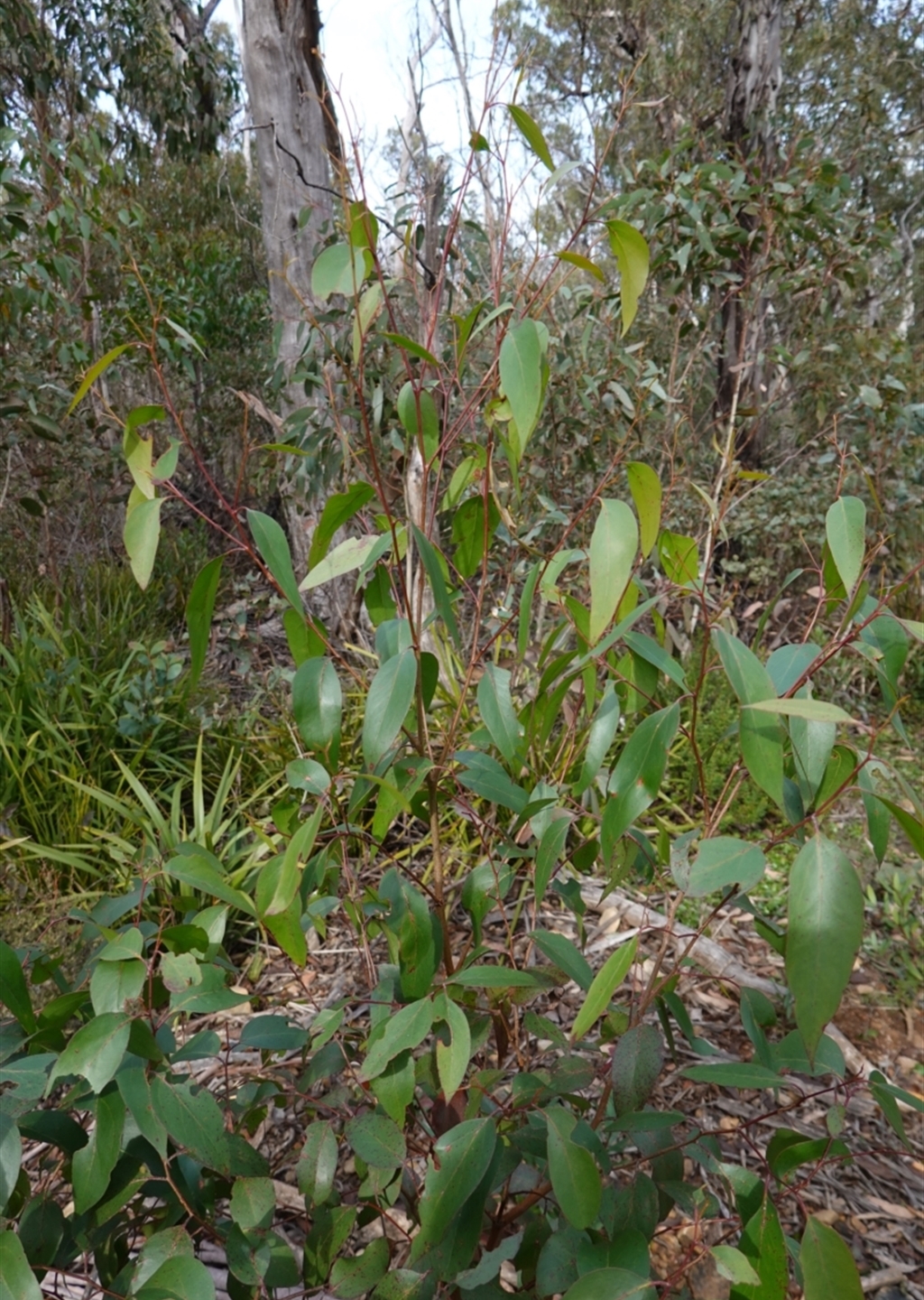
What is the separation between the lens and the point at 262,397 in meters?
6.80

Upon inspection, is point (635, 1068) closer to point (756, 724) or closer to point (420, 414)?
point (756, 724)

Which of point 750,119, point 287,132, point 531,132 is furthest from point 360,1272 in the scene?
point 750,119

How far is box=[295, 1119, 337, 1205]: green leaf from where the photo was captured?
858 mm

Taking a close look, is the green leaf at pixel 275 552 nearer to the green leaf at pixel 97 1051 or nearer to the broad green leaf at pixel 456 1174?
the green leaf at pixel 97 1051

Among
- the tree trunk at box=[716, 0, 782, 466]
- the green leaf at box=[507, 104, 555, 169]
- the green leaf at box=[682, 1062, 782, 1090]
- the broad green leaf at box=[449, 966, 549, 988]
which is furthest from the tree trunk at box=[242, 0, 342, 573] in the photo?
the green leaf at box=[682, 1062, 782, 1090]

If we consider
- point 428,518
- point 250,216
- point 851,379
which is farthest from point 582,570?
point 250,216

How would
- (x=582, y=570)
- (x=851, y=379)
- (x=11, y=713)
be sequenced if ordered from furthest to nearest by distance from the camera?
(x=851, y=379)
(x=11, y=713)
(x=582, y=570)

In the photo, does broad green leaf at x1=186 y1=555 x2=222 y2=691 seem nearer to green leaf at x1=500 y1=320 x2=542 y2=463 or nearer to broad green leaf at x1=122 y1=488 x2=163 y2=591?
broad green leaf at x1=122 y1=488 x2=163 y2=591

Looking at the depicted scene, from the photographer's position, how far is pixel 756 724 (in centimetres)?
65

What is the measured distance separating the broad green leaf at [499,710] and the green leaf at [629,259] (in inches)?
15.1

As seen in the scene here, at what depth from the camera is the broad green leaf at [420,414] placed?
863 mm

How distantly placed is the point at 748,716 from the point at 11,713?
116 inches

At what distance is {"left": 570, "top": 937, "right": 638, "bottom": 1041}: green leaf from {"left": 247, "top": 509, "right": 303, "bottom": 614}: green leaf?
1.42 ft

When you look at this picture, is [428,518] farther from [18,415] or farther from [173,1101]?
[18,415]
